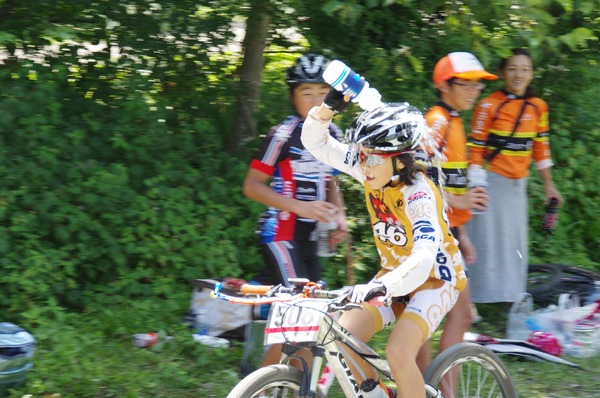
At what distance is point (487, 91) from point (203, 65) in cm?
244

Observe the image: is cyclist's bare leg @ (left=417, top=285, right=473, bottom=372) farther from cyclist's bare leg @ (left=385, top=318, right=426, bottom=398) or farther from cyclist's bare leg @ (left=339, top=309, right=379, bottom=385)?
cyclist's bare leg @ (left=385, top=318, right=426, bottom=398)

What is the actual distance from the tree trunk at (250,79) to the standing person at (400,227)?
9.41 feet

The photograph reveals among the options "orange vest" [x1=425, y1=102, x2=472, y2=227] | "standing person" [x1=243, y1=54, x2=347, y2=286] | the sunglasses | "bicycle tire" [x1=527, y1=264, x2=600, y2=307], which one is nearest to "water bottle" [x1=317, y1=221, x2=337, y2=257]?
"standing person" [x1=243, y1=54, x2=347, y2=286]

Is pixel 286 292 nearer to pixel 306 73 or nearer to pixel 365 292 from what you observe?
pixel 365 292

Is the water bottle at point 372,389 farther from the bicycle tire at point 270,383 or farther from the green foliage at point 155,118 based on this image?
the green foliage at point 155,118

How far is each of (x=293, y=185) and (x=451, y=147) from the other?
2.97 ft

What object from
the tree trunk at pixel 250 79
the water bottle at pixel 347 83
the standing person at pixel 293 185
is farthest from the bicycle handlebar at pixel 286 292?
the tree trunk at pixel 250 79

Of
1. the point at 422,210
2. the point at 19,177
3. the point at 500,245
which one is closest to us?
the point at 422,210

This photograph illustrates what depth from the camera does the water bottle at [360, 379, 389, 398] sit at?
3945 millimetres

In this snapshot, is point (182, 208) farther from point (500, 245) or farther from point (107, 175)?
point (500, 245)

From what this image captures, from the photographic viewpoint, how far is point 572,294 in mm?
6801

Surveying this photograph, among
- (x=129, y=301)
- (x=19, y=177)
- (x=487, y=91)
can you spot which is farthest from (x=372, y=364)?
(x=487, y=91)

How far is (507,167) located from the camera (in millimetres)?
6453

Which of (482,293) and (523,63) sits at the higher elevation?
(523,63)
